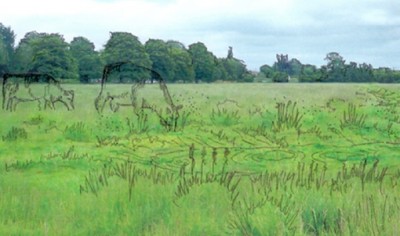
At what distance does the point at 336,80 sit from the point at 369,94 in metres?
12.4

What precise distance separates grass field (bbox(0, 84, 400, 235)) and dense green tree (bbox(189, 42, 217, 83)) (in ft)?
58.6

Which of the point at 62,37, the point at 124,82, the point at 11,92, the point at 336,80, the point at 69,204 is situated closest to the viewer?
the point at 69,204

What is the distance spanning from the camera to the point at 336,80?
36.1 metres

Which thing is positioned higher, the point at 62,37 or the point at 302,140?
the point at 62,37

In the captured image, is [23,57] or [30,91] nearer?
[30,91]

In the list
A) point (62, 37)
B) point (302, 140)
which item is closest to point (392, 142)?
point (302, 140)

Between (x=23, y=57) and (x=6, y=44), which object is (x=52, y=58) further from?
(x=6, y=44)

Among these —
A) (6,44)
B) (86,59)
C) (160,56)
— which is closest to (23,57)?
(86,59)

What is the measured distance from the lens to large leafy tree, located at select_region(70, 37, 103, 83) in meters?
32.6

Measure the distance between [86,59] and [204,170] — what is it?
27.4 meters

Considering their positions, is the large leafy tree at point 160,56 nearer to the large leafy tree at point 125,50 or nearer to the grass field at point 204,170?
the large leafy tree at point 125,50

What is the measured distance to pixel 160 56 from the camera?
3045cm

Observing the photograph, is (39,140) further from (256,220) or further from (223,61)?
(223,61)

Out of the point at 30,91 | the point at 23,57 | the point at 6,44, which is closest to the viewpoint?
the point at 30,91
